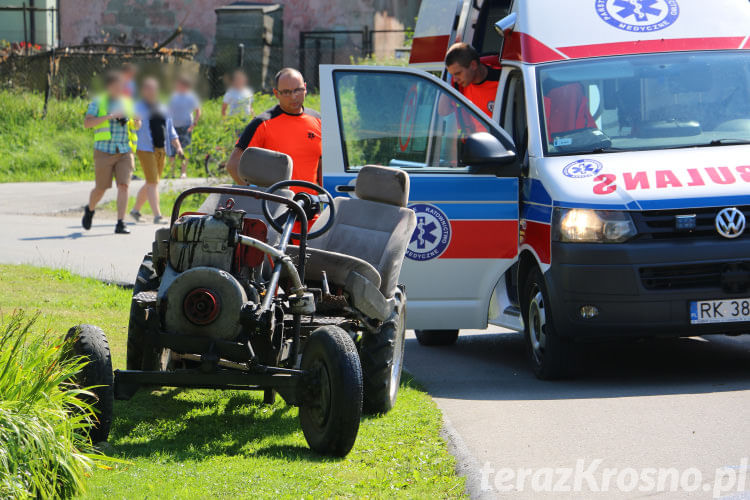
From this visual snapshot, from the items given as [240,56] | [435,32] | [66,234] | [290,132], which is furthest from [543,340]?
[240,56]

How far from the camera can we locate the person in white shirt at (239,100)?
1794cm

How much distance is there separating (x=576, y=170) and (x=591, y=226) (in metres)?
0.45

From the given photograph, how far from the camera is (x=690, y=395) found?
717 cm

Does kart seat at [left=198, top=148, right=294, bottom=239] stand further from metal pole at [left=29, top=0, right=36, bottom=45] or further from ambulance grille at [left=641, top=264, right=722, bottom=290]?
metal pole at [left=29, top=0, right=36, bottom=45]

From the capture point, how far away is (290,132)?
28.6 ft

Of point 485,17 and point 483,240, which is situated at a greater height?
point 485,17

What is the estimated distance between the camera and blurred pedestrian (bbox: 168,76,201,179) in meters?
16.7

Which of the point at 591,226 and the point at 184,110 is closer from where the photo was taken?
the point at 591,226

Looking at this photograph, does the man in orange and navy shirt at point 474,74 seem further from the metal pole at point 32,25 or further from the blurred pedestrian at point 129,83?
the metal pole at point 32,25

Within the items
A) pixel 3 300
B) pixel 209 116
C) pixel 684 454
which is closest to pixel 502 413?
pixel 684 454

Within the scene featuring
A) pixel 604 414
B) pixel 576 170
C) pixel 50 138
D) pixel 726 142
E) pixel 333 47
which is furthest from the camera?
pixel 333 47

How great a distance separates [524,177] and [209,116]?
17281mm

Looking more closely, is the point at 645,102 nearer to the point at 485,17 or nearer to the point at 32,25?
the point at 485,17

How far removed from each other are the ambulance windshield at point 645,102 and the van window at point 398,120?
2.13 feet
